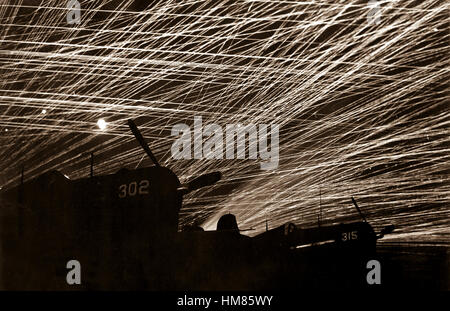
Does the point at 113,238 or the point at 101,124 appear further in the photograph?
the point at 101,124

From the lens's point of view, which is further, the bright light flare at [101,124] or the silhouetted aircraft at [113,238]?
the bright light flare at [101,124]

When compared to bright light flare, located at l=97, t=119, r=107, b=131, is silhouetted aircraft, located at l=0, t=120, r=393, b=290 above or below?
below

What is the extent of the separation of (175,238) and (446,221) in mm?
6910

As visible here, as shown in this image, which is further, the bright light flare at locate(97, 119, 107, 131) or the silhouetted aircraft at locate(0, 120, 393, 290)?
the bright light flare at locate(97, 119, 107, 131)

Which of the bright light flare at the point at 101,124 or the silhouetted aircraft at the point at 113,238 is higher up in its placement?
the bright light flare at the point at 101,124

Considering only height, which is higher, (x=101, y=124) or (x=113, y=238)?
(x=101, y=124)

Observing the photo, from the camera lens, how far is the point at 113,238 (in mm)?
7199

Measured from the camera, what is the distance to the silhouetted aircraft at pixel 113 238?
23.4 feet

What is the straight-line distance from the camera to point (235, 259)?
8.82 metres

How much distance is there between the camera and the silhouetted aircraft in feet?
23.4

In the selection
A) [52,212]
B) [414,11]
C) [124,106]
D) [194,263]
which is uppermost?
[414,11]

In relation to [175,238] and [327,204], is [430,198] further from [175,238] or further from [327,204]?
[175,238]
